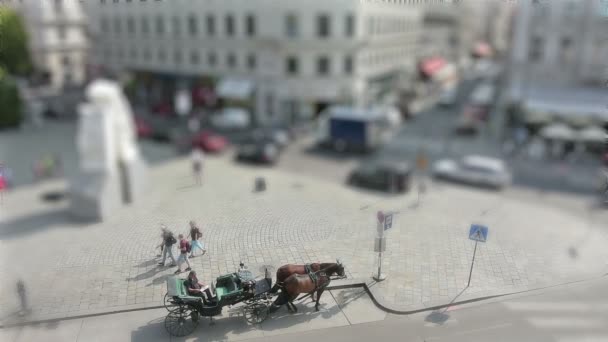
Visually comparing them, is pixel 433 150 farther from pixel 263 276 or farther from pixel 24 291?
pixel 24 291

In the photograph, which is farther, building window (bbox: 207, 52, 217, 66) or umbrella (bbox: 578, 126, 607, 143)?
building window (bbox: 207, 52, 217, 66)

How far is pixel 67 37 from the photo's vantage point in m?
43.1

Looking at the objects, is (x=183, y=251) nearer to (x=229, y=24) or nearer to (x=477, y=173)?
(x=477, y=173)

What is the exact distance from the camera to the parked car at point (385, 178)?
20.8 meters

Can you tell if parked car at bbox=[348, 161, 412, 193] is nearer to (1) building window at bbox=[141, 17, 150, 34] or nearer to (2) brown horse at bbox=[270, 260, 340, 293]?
(2) brown horse at bbox=[270, 260, 340, 293]

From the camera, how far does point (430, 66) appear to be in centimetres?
5178

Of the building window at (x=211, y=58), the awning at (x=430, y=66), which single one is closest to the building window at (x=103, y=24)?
the building window at (x=211, y=58)

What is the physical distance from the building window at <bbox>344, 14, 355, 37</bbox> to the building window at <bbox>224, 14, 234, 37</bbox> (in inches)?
349

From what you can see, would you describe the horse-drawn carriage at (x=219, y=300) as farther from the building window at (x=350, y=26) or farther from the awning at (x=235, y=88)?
the awning at (x=235, y=88)

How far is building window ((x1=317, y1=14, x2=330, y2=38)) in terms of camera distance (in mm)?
33531

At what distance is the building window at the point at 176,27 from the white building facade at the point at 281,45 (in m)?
0.08

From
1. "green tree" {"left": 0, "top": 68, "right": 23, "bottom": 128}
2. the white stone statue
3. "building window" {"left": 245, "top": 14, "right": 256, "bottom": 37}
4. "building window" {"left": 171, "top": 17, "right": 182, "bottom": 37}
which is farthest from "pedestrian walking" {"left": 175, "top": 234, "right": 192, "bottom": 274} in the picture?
"building window" {"left": 171, "top": 17, "right": 182, "bottom": 37}

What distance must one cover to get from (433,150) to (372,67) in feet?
39.8

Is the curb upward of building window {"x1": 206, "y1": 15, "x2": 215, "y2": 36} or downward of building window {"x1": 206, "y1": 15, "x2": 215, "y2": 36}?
downward
